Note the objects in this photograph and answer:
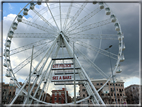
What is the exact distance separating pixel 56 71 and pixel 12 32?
1124 centimetres

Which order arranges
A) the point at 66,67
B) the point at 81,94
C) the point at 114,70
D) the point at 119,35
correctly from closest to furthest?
the point at 66,67, the point at 114,70, the point at 119,35, the point at 81,94

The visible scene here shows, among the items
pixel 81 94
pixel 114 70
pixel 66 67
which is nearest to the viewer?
pixel 66 67

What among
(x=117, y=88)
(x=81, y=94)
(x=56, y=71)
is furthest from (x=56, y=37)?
(x=117, y=88)

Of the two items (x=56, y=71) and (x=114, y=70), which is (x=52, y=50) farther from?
(x=114, y=70)

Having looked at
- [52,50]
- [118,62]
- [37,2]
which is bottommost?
[118,62]

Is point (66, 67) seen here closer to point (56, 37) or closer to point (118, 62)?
point (56, 37)

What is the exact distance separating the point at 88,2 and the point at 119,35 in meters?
8.61

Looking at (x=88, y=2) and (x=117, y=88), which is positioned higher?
(x=88, y=2)

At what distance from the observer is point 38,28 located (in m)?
23.9

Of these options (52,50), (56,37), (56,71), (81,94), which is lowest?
(81,94)

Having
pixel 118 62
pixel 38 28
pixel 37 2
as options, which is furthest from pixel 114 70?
pixel 37 2

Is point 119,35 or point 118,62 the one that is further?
point 119,35

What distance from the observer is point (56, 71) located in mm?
23234

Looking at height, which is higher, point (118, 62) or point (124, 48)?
point (124, 48)
